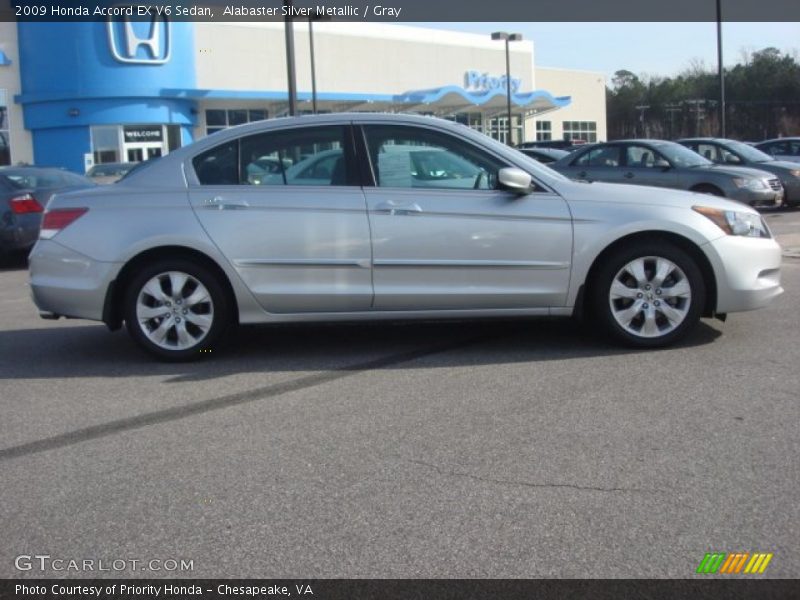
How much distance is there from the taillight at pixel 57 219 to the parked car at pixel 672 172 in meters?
10.6

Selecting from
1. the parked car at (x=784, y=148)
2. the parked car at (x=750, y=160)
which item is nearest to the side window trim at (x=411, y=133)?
the parked car at (x=750, y=160)

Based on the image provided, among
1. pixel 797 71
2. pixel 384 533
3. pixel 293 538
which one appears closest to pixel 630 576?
pixel 384 533

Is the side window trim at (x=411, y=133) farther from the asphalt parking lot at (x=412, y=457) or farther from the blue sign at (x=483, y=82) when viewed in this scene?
the blue sign at (x=483, y=82)

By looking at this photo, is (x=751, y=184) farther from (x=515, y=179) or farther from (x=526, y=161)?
(x=515, y=179)

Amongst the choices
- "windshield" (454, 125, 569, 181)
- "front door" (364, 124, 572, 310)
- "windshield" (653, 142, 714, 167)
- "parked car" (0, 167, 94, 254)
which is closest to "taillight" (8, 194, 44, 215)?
"parked car" (0, 167, 94, 254)

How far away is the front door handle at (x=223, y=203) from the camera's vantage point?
627 cm

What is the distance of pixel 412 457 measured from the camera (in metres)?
4.39

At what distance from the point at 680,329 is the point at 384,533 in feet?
11.3

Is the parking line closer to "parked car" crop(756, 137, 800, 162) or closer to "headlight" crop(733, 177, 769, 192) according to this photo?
"headlight" crop(733, 177, 769, 192)

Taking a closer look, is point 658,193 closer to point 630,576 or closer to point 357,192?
point 357,192

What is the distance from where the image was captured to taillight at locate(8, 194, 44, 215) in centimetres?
1260

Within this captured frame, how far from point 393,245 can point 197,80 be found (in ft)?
120

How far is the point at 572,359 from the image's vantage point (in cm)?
620
